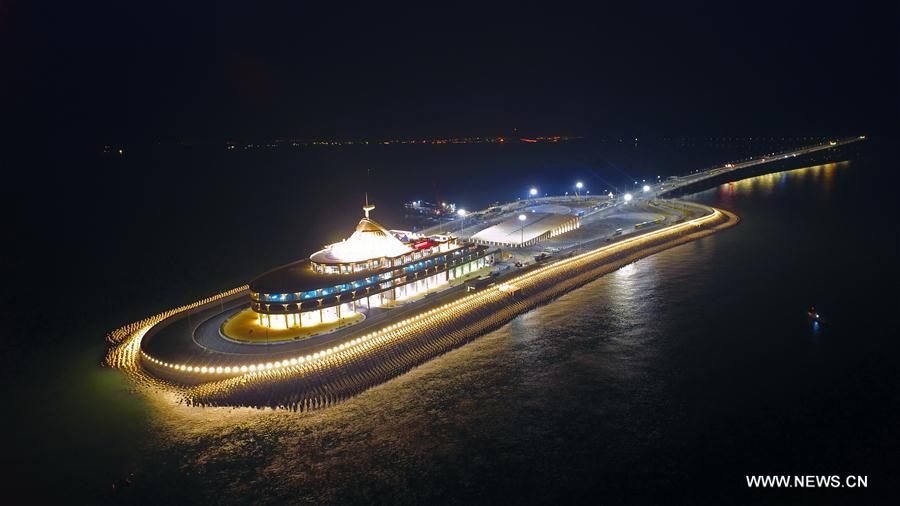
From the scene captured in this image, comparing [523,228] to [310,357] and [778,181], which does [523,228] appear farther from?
[778,181]

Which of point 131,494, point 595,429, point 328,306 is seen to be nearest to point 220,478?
point 131,494

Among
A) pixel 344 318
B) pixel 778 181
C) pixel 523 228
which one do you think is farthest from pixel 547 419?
pixel 778 181

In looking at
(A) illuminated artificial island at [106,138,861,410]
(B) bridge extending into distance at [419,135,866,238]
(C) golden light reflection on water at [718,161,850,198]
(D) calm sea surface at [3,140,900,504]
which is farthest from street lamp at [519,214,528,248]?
(C) golden light reflection on water at [718,161,850,198]

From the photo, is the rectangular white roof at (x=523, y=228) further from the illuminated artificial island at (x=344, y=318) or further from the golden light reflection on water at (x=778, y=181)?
the golden light reflection on water at (x=778, y=181)

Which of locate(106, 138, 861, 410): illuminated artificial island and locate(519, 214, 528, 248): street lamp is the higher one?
locate(519, 214, 528, 248): street lamp

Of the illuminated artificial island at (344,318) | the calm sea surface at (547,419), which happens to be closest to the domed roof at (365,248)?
the illuminated artificial island at (344,318)

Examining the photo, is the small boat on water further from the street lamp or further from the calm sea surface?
the street lamp
